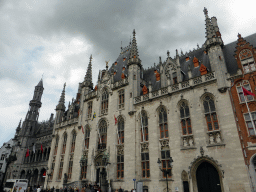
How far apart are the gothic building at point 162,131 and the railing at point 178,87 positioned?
0.37ft

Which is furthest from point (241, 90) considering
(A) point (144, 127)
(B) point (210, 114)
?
(A) point (144, 127)

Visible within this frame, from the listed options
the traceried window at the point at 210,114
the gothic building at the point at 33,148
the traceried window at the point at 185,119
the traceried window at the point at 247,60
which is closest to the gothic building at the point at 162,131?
the traceried window at the point at 185,119

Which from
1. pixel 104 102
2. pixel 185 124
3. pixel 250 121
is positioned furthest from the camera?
pixel 104 102

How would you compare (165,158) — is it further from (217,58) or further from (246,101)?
(217,58)

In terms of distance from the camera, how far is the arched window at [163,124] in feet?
77.5

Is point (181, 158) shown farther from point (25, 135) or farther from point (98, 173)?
point (25, 135)

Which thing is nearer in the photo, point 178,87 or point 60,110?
point 178,87

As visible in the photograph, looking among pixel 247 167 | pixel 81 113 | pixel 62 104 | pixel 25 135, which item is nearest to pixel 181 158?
pixel 247 167

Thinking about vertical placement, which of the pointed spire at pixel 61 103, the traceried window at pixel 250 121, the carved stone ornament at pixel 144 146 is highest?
the pointed spire at pixel 61 103

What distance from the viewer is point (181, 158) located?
20.8 metres

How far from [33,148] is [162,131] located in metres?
34.9

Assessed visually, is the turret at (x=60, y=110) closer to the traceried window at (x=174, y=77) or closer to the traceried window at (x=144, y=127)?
the traceried window at (x=144, y=127)

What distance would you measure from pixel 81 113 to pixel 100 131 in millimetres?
7035

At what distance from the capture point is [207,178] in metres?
19.0
